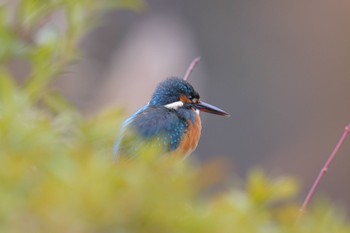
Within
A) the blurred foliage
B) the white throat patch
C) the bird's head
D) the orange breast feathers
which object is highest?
the bird's head

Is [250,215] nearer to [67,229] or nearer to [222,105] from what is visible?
[67,229]

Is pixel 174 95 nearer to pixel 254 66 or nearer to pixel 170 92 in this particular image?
pixel 170 92

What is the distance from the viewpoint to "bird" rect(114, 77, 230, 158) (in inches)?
135

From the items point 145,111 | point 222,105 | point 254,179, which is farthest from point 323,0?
point 254,179

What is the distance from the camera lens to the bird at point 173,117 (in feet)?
11.3

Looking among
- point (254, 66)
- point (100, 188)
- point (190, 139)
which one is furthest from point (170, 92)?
point (254, 66)

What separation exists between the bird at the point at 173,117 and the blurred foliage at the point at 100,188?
5.45ft

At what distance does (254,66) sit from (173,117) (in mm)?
5287

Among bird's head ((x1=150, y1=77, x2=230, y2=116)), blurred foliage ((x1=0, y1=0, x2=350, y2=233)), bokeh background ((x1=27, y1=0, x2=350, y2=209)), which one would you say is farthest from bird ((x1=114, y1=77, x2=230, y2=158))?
bokeh background ((x1=27, y1=0, x2=350, y2=209))

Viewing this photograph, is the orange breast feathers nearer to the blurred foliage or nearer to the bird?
the bird

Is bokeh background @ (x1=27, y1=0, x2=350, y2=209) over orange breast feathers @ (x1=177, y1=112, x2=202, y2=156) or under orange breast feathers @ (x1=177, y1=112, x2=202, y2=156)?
over

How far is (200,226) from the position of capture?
134cm

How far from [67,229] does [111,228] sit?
0.07 meters

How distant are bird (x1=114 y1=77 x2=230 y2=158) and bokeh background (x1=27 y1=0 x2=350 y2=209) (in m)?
3.79
